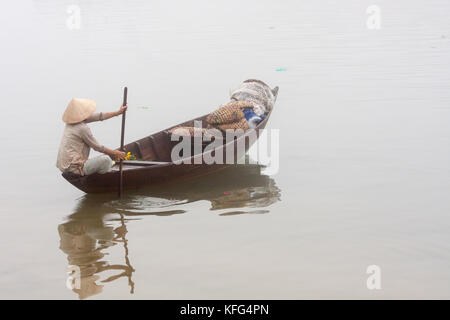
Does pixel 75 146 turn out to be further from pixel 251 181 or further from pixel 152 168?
pixel 251 181

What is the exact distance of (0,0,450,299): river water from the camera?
6.07 meters

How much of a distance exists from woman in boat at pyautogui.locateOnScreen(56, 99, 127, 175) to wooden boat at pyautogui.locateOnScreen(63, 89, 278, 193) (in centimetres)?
12

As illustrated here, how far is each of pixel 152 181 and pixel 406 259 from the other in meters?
3.30

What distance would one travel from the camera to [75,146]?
765 centimetres

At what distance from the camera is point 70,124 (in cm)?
761

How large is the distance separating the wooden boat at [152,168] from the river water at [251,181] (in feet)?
0.65

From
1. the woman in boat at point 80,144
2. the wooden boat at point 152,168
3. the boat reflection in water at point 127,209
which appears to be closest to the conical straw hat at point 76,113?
the woman in boat at point 80,144

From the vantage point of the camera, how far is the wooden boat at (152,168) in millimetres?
7855

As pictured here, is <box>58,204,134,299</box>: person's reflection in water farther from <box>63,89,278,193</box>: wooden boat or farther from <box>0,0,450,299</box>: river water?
<box>63,89,278,193</box>: wooden boat

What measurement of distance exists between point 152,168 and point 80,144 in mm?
903

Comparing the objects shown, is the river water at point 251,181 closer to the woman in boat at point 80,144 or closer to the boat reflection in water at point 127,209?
the boat reflection in water at point 127,209

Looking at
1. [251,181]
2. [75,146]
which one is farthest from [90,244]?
[251,181]
